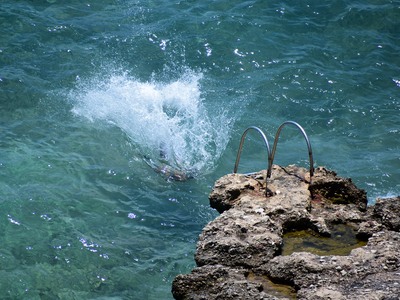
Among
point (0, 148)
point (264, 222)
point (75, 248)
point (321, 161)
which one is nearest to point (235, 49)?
point (321, 161)

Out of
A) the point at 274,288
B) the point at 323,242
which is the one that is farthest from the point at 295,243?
the point at 274,288

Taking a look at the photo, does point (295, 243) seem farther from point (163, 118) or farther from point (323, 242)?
point (163, 118)

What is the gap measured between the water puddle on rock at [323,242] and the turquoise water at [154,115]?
2150 mm

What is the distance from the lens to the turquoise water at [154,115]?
29.5 ft

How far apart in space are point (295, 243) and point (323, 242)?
10.9 inches

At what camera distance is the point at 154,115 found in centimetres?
1224

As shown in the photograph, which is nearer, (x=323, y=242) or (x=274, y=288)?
(x=274, y=288)

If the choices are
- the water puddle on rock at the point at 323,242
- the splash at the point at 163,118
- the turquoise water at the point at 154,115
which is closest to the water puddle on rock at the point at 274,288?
the water puddle on rock at the point at 323,242

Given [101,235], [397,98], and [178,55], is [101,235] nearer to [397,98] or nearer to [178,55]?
[178,55]

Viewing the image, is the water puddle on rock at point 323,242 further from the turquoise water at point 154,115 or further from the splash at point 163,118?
the splash at point 163,118

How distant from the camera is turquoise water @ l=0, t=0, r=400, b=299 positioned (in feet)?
29.5

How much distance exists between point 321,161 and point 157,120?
2937 mm

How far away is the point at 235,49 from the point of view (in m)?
14.6

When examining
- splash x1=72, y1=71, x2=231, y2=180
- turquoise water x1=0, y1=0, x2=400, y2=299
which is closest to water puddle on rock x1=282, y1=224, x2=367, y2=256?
turquoise water x1=0, y1=0, x2=400, y2=299
